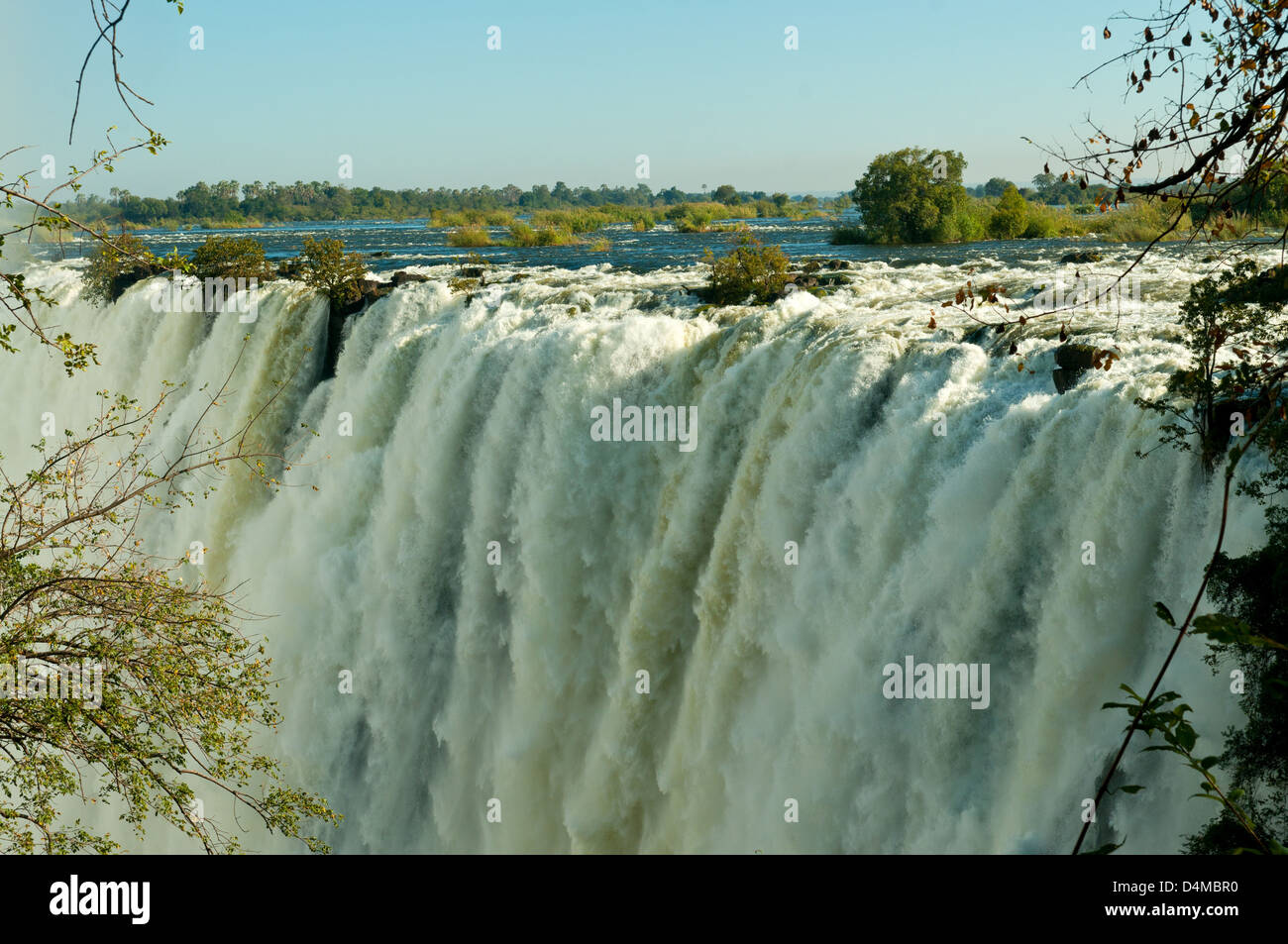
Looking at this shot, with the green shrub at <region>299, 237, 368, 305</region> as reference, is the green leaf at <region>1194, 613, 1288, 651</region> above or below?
below

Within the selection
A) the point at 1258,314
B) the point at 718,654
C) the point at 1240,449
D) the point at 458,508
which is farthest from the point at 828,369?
the point at 1240,449

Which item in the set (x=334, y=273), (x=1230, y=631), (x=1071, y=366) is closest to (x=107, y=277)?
(x=334, y=273)

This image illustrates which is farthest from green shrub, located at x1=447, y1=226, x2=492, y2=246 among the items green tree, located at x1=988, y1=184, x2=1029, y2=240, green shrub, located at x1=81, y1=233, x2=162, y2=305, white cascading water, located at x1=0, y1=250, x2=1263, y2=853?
white cascading water, located at x1=0, y1=250, x2=1263, y2=853

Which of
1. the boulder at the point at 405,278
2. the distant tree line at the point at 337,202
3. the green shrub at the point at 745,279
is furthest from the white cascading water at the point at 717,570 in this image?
the distant tree line at the point at 337,202

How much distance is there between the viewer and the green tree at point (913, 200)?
1464 inches

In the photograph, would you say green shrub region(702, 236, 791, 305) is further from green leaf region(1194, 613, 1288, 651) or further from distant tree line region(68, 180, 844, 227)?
distant tree line region(68, 180, 844, 227)

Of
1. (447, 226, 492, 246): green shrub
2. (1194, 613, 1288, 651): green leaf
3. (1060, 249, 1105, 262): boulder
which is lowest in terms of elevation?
(1194, 613, 1288, 651): green leaf

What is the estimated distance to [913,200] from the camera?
3741 cm

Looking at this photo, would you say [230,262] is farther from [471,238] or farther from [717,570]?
[717,570]

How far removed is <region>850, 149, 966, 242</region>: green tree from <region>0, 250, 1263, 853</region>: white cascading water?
14.7 metres

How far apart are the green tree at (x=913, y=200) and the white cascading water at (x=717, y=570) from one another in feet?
48.1

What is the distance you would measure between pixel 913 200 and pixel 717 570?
27.3m

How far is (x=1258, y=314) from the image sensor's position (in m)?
9.09

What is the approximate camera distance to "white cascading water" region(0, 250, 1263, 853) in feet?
30.6
